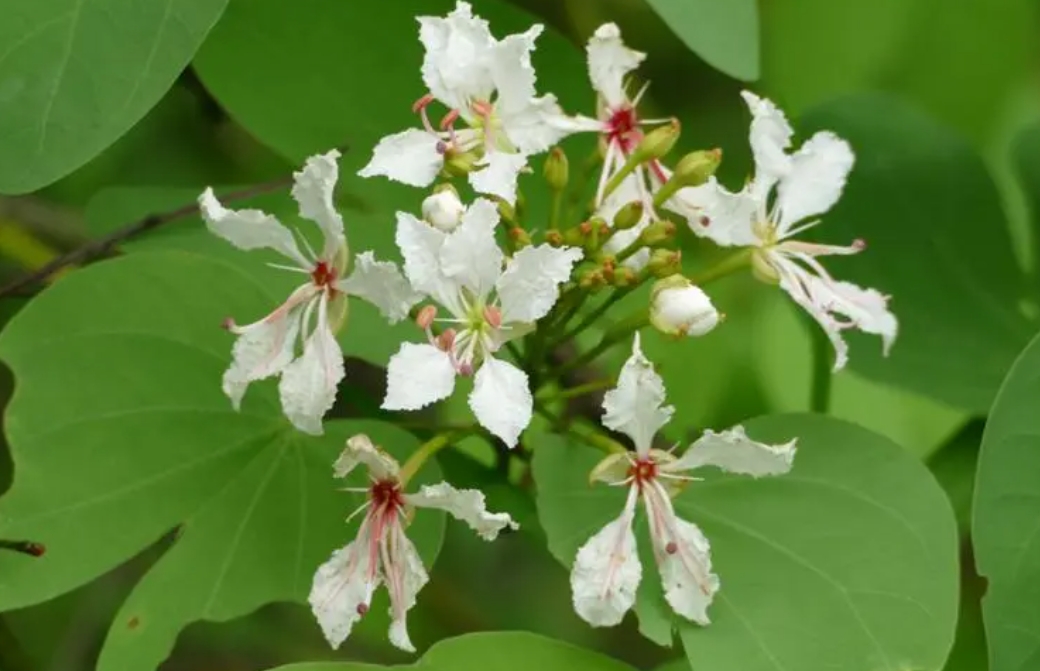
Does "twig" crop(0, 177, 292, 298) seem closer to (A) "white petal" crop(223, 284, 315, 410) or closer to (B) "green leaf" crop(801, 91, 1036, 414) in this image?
(A) "white petal" crop(223, 284, 315, 410)

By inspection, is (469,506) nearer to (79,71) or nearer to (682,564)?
(682,564)

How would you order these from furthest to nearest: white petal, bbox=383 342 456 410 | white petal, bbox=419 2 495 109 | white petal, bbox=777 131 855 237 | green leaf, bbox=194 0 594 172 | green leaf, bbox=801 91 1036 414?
green leaf, bbox=801 91 1036 414 < green leaf, bbox=194 0 594 172 < white petal, bbox=777 131 855 237 < white petal, bbox=419 2 495 109 < white petal, bbox=383 342 456 410

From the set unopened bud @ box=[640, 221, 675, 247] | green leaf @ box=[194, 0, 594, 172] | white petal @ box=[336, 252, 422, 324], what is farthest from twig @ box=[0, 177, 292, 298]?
unopened bud @ box=[640, 221, 675, 247]


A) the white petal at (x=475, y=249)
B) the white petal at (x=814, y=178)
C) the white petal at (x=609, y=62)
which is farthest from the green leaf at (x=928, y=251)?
the white petal at (x=475, y=249)

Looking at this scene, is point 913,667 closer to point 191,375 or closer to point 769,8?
point 191,375

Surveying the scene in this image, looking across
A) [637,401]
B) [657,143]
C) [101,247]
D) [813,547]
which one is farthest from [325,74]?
[813,547]

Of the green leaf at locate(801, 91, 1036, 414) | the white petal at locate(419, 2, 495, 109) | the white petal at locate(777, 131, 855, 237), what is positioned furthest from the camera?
the green leaf at locate(801, 91, 1036, 414)
